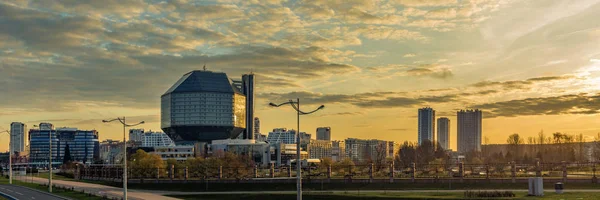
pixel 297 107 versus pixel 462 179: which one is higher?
pixel 297 107

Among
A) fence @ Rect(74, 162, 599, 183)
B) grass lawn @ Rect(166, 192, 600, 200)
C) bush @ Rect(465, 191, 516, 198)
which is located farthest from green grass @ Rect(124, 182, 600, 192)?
bush @ Rect(465, 191, 516, 198)

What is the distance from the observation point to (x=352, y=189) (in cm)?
7412

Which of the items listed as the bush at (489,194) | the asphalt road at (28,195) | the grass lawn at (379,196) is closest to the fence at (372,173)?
the grass lawn at (379,196)

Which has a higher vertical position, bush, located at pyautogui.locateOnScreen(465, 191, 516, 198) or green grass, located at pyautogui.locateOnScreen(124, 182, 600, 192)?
bush, located at pyautogui.locateOnScreen(465, 191, 516, 198)

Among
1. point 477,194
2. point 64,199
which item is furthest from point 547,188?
point 64,199

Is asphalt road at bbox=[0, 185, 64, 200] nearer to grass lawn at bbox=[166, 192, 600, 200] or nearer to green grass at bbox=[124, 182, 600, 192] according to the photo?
green grass at bbox=[124, 182, 600, 192]

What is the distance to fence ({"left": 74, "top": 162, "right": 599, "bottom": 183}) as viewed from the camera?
245ft

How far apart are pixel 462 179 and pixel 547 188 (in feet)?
31.5

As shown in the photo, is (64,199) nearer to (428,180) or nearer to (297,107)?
(297,107)

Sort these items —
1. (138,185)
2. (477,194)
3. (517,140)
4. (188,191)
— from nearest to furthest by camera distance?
(477,194) → (188,191) → (138,185) → (517,140)

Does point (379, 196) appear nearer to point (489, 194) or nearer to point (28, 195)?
point (489, 194)

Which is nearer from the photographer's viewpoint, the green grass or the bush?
the bush

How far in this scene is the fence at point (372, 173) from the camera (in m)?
74.6

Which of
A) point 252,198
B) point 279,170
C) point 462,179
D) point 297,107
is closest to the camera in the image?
point 297,107
